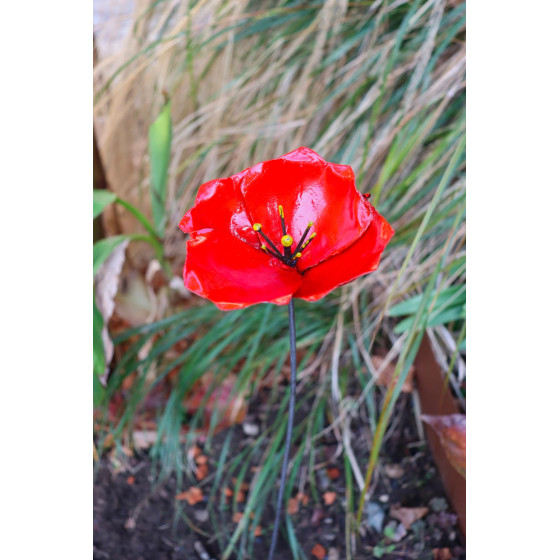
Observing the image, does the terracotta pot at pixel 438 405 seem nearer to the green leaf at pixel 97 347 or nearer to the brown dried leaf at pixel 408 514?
the brown dried leaf at pixel 408 514

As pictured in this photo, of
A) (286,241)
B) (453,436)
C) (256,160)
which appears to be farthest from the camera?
(256,160)

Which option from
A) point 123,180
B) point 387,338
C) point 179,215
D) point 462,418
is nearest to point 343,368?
point 387,338

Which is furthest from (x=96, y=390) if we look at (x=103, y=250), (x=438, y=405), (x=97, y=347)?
(x=438, y=405)

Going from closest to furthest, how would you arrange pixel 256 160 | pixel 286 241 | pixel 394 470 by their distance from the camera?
pixel 286 241
pixel 394 470
pixel 256 160

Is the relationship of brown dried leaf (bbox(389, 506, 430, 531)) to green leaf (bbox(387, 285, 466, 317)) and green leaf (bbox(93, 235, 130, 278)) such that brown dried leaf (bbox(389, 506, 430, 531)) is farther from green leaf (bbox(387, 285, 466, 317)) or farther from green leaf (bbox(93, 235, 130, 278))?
green leaf (bbox(93, 235, 130, 278))

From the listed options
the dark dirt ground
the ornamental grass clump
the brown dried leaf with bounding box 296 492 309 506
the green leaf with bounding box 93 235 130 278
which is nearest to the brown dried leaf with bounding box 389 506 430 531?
the dark dirt ground

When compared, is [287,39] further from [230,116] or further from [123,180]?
[123,180]

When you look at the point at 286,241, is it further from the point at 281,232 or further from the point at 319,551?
the point at 319,551
